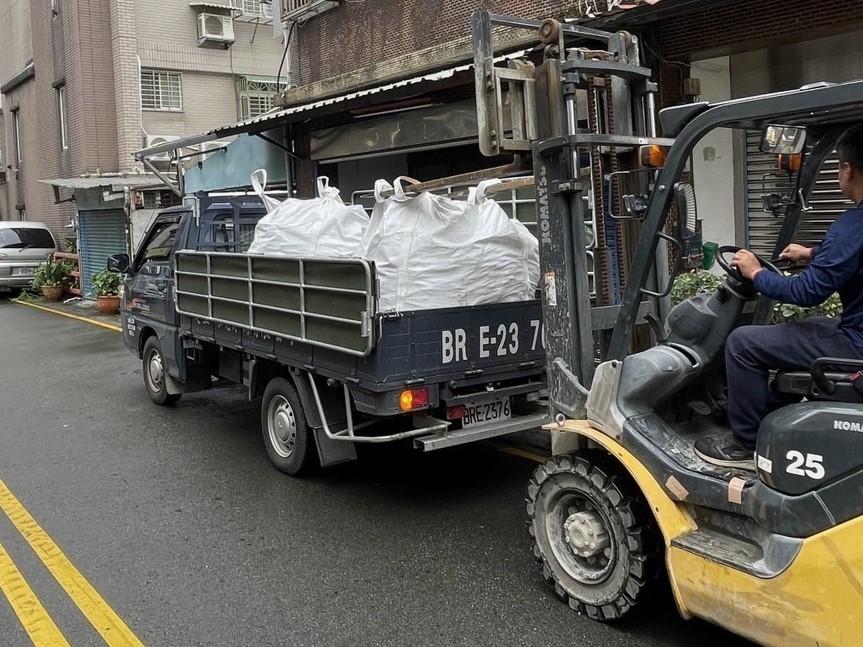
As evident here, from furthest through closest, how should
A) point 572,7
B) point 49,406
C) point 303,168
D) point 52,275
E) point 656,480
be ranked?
point 52,275 → point 303,168 → point 572,7 → point 49,406 → point 656,480

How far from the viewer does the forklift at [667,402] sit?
2.91m

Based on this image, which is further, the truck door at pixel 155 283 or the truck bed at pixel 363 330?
the truck door at pixel 155 283

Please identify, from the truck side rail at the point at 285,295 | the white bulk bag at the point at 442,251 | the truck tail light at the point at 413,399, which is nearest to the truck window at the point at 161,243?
the truck side rail at the point at 285,295

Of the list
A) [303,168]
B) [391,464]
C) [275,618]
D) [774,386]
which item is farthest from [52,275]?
[774,386]

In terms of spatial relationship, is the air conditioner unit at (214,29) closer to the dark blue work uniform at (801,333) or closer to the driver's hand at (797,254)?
the driver's hand at (797,254)

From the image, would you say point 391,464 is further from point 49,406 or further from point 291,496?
point 49,406

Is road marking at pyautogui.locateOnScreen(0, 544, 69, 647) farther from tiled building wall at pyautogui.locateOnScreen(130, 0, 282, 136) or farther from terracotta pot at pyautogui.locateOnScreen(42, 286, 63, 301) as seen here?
tiled building wall at pyautogui.locateOnScreen(130, 0, 282, 136)

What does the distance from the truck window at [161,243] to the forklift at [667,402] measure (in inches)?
195

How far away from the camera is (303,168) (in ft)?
47.9

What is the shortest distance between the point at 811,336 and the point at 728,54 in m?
6.72

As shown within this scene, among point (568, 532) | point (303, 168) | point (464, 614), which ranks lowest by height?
point (464, 614)

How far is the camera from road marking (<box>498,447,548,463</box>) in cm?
631

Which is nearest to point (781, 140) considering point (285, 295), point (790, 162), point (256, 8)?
point (790, 162)

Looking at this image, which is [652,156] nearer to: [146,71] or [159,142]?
[159,142]
